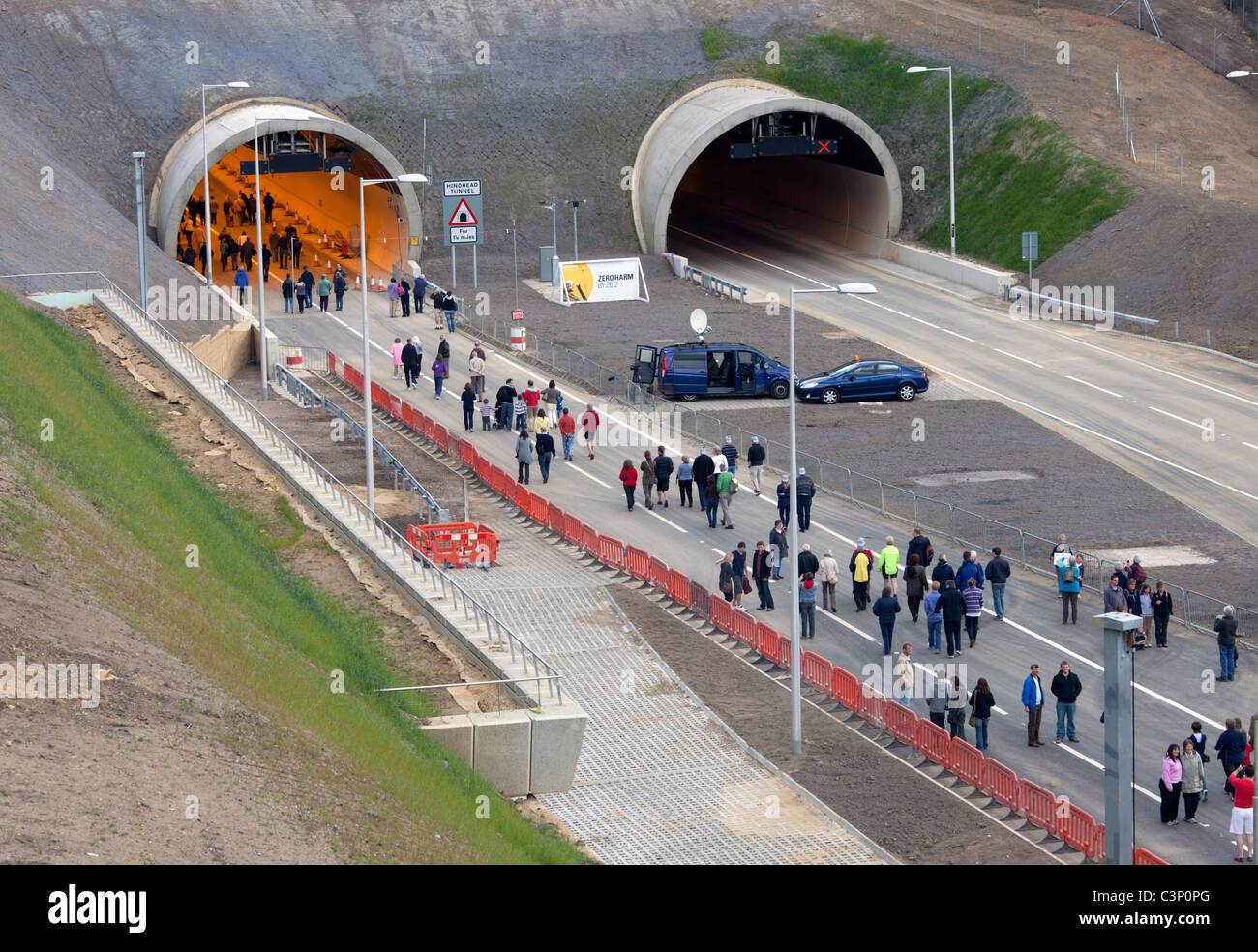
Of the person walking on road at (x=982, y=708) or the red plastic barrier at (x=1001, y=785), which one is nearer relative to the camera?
the red plastic barrier at (x=1001, y=785)

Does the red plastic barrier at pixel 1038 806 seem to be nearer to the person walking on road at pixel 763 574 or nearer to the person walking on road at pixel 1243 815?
the person walking on road at pixel 1243 815

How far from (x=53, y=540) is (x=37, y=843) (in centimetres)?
807

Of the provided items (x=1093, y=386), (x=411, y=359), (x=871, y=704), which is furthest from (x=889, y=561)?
(x=411, y=359)

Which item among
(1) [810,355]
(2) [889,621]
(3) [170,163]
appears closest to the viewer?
(2) [889,621]

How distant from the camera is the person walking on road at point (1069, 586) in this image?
95.1 ft

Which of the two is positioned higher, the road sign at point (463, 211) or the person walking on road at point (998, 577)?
the road sign at point (463, 211)

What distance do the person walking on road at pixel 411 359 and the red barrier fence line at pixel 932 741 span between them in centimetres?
2323

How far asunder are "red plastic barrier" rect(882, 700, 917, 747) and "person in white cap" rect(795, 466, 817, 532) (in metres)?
8.14

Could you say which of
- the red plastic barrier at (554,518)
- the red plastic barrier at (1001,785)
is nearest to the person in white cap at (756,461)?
the red plastic barrier at (554,518)

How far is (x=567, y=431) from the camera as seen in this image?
39.0 meters

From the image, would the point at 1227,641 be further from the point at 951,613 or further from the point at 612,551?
the point at 612,551

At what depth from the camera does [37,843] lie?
45.7 ft

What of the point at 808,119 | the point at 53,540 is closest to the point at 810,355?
the point at 808,119
